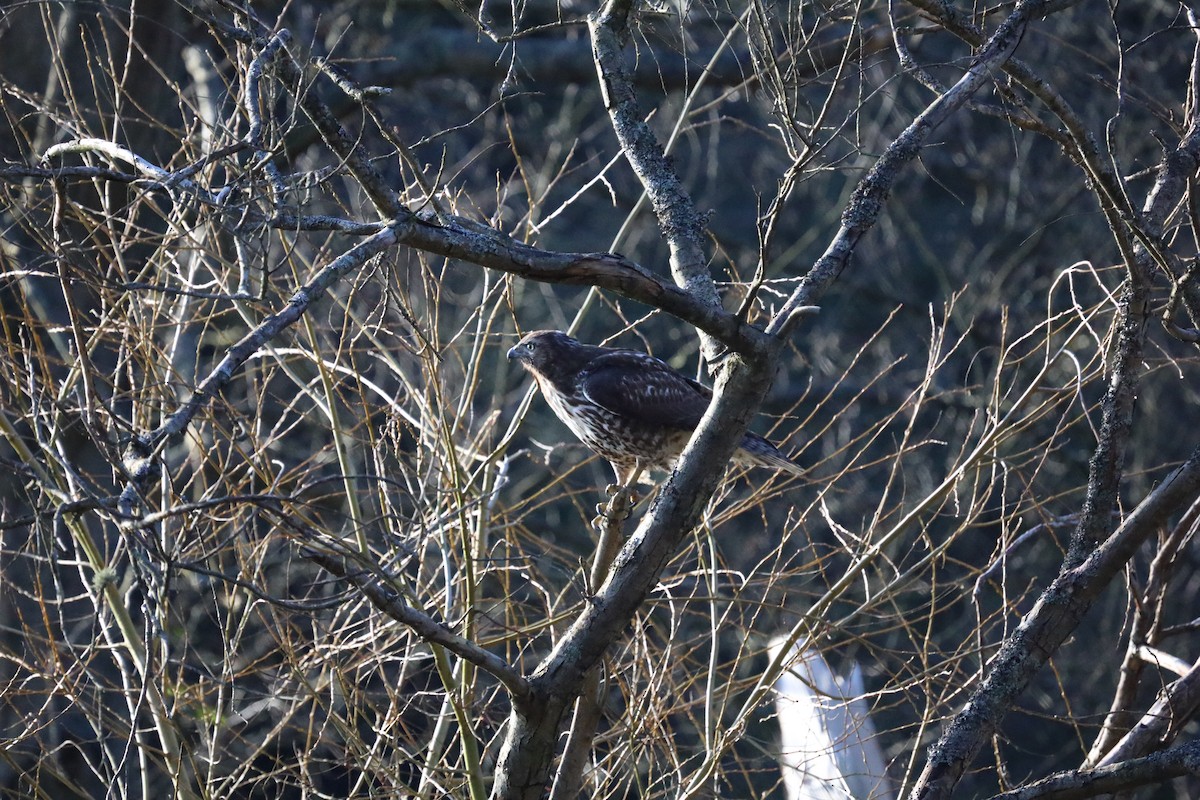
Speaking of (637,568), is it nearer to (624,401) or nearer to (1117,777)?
(1117,777)

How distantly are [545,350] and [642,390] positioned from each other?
0.49 metres

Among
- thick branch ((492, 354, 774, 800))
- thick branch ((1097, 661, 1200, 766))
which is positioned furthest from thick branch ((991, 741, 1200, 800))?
thick branch ((492, 354, 774, 800))

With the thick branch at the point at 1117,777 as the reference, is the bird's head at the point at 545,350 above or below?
above

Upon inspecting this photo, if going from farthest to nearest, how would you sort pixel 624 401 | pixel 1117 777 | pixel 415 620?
pixel 624 401 < pixel 1117 777 < pixel 415 620

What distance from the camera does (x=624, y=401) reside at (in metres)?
5.31

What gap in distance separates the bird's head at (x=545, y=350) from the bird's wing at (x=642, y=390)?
13 cm

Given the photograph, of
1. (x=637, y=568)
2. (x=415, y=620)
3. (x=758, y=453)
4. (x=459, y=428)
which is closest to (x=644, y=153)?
(x=637, y=568)

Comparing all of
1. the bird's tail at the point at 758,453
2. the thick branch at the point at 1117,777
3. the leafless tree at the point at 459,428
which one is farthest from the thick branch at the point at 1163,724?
the bird's tail at the point at 758,453

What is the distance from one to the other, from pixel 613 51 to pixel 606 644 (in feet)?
5.07

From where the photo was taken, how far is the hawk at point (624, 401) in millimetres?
5301

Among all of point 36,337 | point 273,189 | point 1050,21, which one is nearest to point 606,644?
point 273,189

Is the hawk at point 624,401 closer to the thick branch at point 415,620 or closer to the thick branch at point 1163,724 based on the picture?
the thick branch at point 1163,724

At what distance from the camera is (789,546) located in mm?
10883

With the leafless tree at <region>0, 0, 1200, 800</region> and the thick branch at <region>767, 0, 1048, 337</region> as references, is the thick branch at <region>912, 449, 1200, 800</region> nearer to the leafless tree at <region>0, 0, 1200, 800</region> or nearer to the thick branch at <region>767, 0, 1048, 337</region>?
the leafless tree at <region>0, 0, 1200, 800</region>
